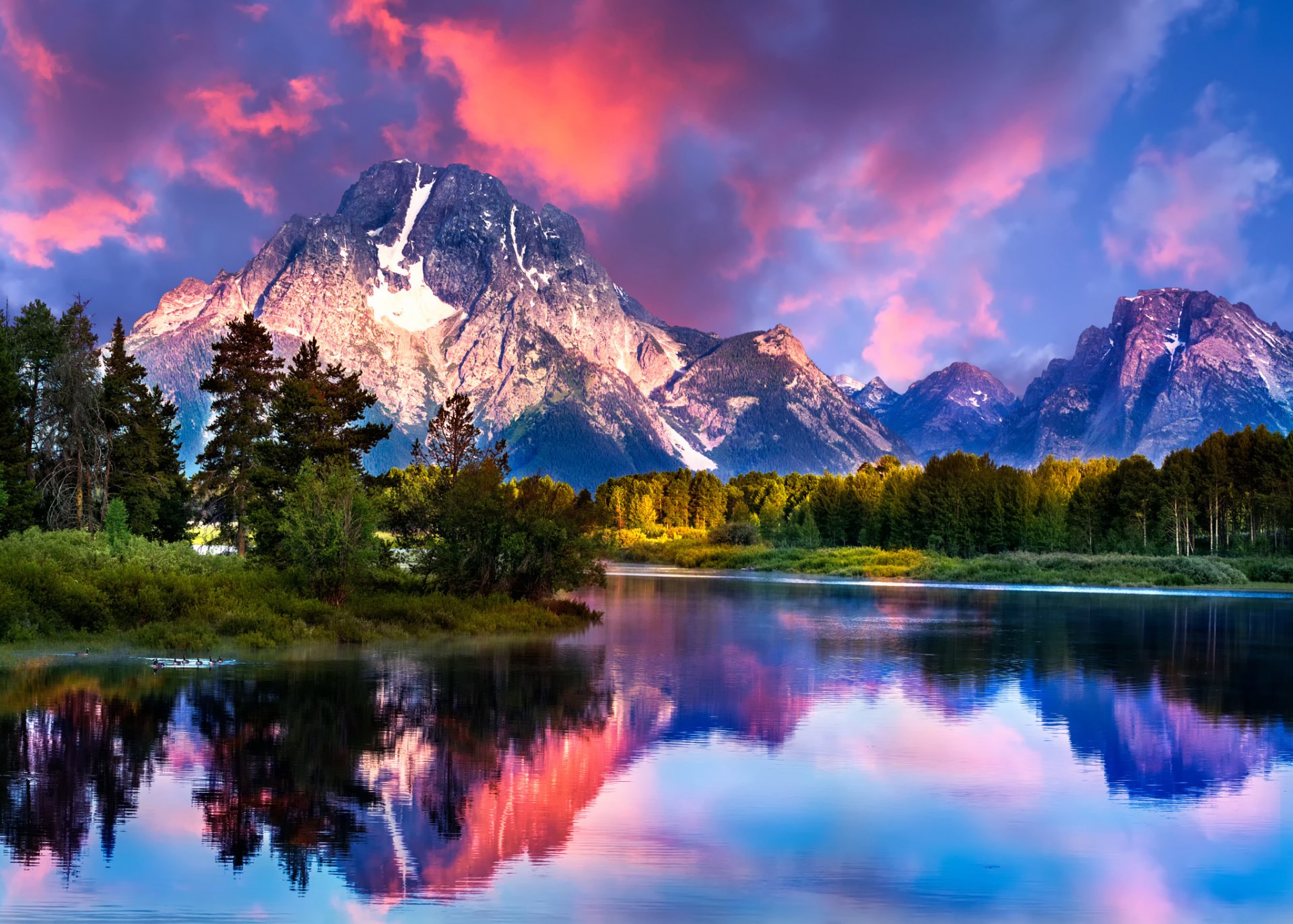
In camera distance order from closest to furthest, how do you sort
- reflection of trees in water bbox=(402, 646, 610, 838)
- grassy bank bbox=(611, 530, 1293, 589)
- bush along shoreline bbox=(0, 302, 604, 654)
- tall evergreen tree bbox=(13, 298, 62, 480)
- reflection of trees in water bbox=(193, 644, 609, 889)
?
reflection of trees in water bbox=(193, 644, 609, 889)
reflection of trees in water bbox=(402, 646, 610, 838)
bush along shoreline bbox=(0, 302, 604, 654)
tall evergreen tree bbox=(13, 298, 62, 480)
grassy bank bbox=(611, 530, 1293, 589)

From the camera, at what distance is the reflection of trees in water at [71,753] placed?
14461 mm

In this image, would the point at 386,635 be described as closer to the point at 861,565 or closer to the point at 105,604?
the point at 105,604

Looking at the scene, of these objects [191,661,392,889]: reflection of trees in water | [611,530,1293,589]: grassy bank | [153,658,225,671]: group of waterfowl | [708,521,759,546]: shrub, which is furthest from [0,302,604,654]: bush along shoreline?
[708,521,759,546]: shrub

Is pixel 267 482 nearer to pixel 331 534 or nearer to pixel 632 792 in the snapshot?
pixel 331 534

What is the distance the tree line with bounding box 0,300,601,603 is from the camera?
40719 millimetres

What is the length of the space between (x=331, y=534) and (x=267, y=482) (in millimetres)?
15063

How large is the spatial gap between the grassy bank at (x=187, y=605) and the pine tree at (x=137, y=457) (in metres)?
11.4

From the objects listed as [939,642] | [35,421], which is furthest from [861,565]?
[35,421]

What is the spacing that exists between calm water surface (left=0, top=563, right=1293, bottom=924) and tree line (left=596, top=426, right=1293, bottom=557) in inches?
2604

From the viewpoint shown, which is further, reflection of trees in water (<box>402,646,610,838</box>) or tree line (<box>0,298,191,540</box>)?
tree line (<box>0,298,191,540</box>)

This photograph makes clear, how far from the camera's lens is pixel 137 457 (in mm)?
55031

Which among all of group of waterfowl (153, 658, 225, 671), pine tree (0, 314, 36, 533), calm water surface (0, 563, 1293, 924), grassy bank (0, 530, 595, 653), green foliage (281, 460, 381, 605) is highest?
pine tree (0, 314, 36, 533)

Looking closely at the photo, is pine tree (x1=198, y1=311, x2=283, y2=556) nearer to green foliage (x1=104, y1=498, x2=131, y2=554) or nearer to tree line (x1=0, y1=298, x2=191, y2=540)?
tree line (x1=0, y1=298, x2=191, y2=540)

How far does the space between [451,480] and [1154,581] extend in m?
66.1
